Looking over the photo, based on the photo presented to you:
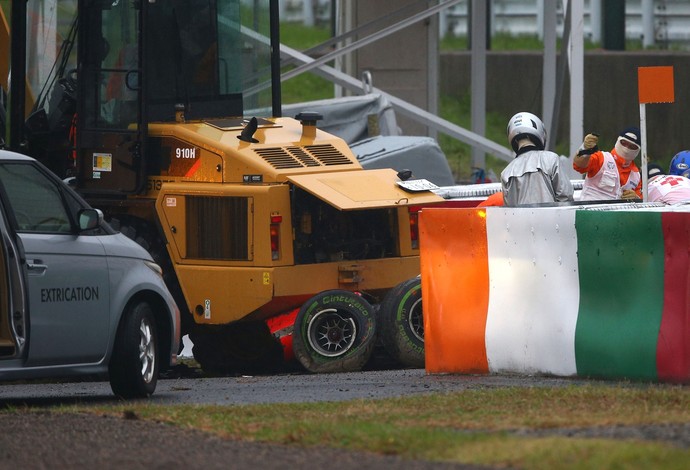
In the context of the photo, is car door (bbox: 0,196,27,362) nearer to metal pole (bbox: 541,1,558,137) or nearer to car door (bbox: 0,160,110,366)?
car door (bbox: 0,160,110,366)

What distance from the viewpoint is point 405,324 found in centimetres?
1260

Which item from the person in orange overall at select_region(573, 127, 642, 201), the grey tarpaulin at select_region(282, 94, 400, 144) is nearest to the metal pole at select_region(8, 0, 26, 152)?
the person in orange overall at select_region(573, 127, 642, 201)

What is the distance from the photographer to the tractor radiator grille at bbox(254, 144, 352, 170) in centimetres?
1308

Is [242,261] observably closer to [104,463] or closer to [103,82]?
[103,82]

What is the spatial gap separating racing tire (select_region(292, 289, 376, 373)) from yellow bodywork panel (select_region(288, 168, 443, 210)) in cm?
71

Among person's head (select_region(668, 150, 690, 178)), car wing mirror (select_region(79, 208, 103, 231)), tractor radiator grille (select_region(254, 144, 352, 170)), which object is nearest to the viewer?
car wing mirror (select_region(79, 208, 103, 231))

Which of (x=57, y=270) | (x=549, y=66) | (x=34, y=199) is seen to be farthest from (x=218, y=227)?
(x=549, y=66)

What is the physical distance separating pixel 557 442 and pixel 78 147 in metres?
6.84

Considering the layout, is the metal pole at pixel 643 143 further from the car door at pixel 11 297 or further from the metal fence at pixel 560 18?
the metal fence at pixel 560 18

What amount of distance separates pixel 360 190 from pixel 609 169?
2.37 meters

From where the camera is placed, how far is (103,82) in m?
13.5

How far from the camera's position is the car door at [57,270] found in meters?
10.1

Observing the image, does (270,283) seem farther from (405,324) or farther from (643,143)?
(643,143)

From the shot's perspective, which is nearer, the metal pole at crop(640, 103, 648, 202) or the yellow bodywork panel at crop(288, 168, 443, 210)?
the metal pole at crop(640, 103, 648, 202)
